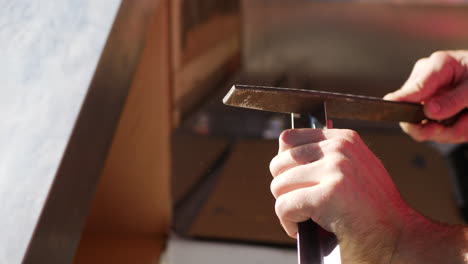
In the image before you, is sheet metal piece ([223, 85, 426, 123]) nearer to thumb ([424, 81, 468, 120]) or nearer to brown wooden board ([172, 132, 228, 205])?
thumb ([424, 81, 468, 120])

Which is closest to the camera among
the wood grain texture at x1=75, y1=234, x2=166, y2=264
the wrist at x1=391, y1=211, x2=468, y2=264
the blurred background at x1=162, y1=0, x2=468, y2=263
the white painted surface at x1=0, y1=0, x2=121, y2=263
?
the white painted surface at x1=0, y1=0, x2=121, y2=263

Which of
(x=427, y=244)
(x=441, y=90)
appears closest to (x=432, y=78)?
(x=441, y=90)

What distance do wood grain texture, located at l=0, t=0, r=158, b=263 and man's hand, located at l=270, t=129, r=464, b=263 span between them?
0.47ft

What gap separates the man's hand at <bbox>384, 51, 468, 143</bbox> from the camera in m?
0.63

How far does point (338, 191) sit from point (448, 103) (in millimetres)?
316

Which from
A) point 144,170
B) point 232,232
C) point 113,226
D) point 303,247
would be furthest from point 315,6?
point 303,247

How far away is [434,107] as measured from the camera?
60 centimetres

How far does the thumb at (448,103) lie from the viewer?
0.59m

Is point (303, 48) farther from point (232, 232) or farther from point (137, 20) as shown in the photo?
point (137, 20)

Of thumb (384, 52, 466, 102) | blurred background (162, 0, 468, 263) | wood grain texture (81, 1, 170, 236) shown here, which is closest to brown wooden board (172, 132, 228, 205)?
blurred background (162, 0, 468, 263)

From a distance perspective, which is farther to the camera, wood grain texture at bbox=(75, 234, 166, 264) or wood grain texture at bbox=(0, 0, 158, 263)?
wood grain texture at bbox=(75, 234, 166, 264)

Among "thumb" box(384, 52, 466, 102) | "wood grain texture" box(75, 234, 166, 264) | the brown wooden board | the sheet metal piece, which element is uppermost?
"thumb" box(384, 52, 466, 102)

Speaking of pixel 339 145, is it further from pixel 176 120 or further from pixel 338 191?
pixel 176 120

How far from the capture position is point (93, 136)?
0.38 m
